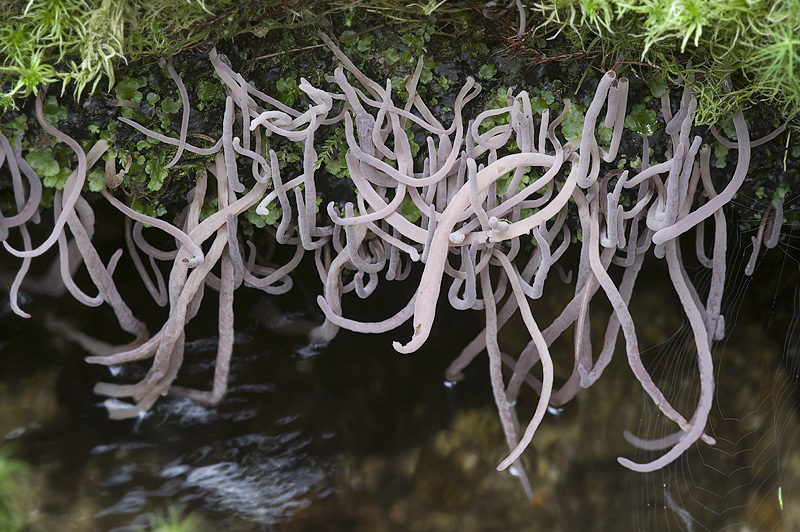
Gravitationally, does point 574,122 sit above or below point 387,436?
above

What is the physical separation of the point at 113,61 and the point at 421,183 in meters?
0.25

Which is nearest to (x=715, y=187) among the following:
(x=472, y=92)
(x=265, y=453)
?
(x=472, y=92)

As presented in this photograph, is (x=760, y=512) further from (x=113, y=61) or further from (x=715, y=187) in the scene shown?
(x=113, y=61)

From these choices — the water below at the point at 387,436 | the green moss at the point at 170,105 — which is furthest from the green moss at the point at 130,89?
the water below at the point at 387,436

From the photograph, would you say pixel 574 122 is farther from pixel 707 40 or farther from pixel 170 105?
pixel 170 105

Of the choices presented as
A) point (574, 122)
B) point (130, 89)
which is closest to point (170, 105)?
point (130, 89)

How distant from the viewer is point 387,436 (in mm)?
617

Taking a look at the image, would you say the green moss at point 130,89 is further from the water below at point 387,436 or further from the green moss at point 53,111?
the water below at point 387,436

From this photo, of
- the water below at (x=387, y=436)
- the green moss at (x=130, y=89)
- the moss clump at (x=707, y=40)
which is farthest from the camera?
the water below at (x=387, y=436)

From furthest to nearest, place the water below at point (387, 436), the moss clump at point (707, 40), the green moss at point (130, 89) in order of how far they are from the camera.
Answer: the water below at point (387, 436) < the green moss at point (130, 89) < the moss clump at point (707, 40)

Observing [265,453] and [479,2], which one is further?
[265,453]

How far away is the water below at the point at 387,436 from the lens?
56cm

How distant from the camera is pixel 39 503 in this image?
0.55 metres

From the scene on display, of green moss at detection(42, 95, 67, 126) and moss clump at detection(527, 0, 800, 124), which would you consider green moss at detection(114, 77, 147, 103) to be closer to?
green moss at detection(42, 95, 67, 126)
